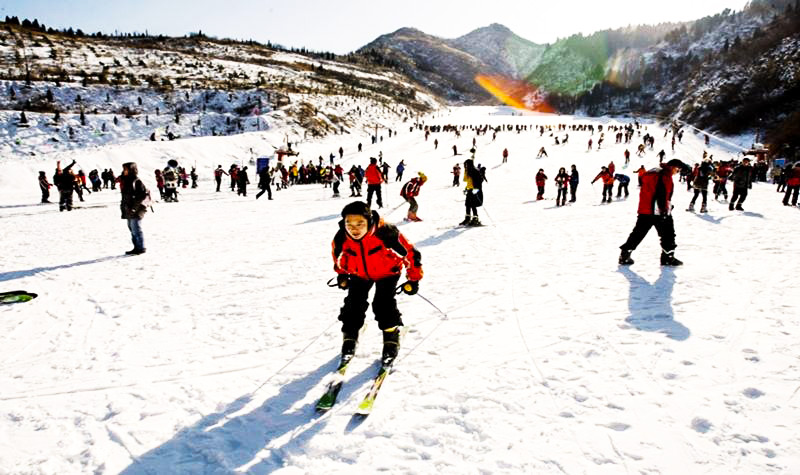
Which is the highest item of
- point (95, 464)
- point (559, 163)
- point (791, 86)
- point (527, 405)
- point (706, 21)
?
point (706, 21)

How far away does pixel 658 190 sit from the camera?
668 centimetres

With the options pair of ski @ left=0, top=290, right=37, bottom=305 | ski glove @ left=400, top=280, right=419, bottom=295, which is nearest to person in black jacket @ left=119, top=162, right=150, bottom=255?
pair of ski @ left=0, top=290, right=37, bottom=305

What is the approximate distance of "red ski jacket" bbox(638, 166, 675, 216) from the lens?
663 centimetres

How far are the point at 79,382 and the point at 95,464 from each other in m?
1.46

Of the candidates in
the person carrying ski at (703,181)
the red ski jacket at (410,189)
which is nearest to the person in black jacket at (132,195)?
the red ski jacket at (410,189)

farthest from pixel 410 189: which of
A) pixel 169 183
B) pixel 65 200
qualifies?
pixel 65 200

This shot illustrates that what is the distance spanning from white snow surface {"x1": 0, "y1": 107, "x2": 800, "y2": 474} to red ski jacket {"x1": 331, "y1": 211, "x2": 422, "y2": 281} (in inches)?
40.5

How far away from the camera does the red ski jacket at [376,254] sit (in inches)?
153

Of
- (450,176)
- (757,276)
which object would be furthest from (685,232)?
(450,176)

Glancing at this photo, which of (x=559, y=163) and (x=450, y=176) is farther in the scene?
(x=559, y=163)

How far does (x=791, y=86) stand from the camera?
192 feet

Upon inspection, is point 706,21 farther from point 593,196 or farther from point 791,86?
point 593,196

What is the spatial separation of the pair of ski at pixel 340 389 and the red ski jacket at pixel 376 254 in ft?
2.84

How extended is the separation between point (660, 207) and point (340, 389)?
588cm
